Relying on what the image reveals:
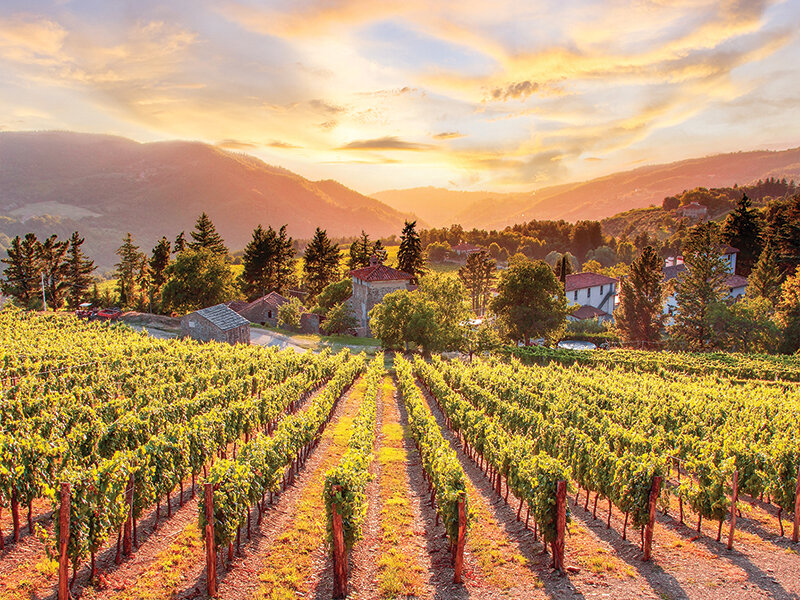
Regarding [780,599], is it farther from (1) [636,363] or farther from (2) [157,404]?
(1) [636,363]

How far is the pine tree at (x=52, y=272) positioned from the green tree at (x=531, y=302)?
6208cm

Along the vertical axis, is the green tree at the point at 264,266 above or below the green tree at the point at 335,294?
above

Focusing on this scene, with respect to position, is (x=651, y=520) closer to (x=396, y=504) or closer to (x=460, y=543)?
(x=460, y=543)

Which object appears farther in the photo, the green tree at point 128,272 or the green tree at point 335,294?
the green tree at point 128,272

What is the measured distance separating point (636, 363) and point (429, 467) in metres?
29.3

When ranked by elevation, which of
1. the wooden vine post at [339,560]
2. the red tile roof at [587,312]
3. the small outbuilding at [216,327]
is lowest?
the wooden vine post at [339,560]

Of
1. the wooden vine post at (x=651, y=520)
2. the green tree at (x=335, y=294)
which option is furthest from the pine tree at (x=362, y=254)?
the wooden vine post at (x=651, y=520)

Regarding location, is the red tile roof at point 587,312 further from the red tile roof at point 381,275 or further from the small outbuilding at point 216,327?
the small outbuilding at point 216,327

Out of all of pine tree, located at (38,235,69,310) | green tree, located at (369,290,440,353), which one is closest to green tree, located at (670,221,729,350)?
green tree, located at (369,290,440,353)

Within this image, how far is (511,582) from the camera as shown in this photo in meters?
10.9

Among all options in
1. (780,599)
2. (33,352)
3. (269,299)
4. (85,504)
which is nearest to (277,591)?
(85,504)

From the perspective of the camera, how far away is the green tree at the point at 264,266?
260ft

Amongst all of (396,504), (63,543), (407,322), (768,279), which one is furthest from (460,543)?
(768,279)

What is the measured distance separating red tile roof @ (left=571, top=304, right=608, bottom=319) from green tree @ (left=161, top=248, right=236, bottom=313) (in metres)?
51.7
